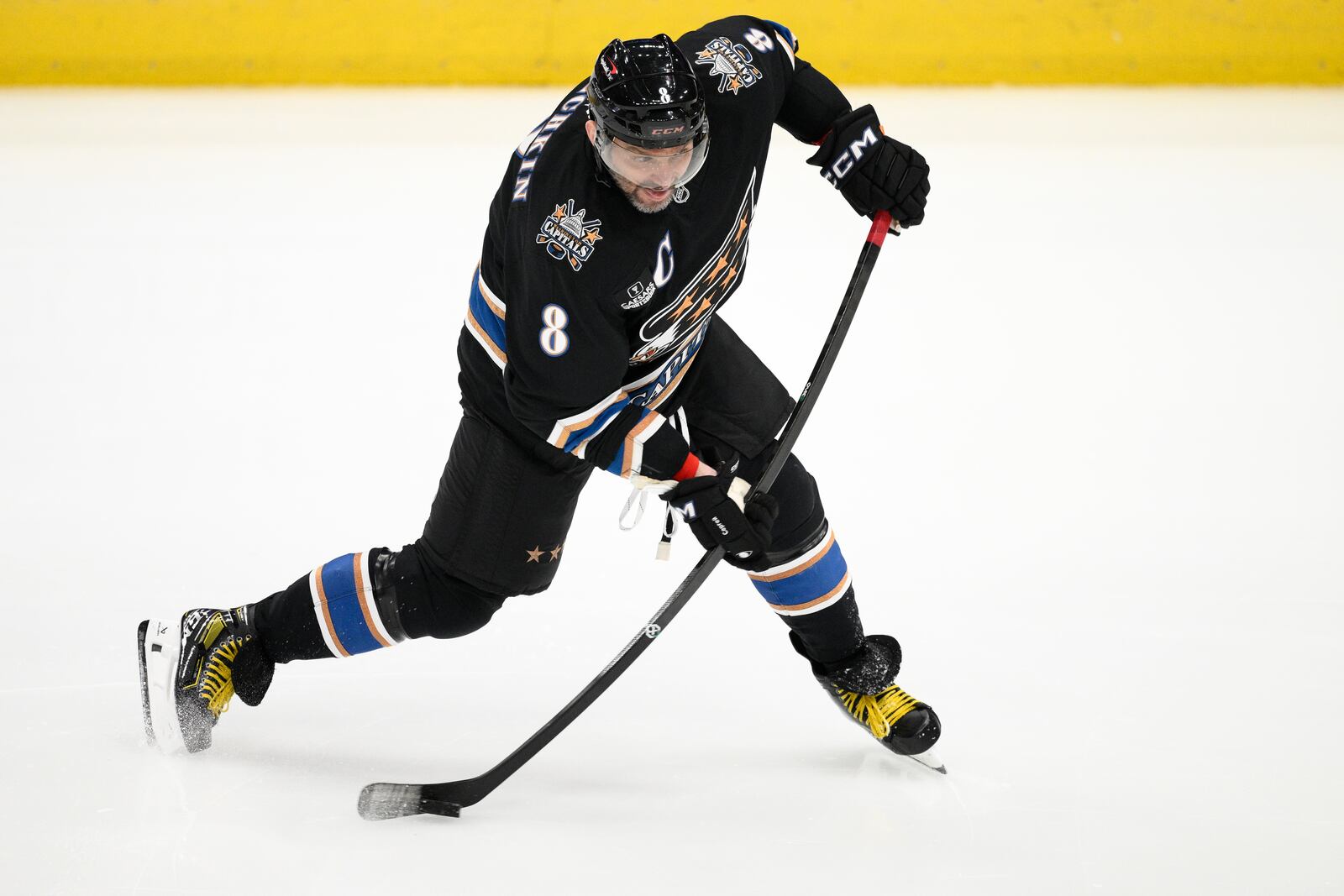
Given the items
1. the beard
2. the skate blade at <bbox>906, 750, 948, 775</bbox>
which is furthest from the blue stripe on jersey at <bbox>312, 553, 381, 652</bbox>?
the skate blade at <bbox>906, 750, 948, 775</bbox>

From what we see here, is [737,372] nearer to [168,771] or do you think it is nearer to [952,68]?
[168,771]

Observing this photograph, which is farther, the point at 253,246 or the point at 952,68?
the point at 952,68

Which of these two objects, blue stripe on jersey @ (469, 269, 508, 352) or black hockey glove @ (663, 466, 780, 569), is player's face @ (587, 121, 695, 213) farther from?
black hockey glove @ (663, 466, 780, 569)

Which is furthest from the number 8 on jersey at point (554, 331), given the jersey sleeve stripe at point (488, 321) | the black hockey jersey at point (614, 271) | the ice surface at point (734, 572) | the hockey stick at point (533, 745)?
the ice surface at point (734, 572)

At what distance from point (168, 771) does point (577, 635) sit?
0.81 metres

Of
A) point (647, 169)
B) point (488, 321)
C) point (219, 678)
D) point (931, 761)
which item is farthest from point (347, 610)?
point (931, 761)

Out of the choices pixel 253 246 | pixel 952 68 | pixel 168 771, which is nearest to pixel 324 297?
pixel 253 246

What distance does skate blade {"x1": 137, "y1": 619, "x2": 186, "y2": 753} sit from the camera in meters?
2.15

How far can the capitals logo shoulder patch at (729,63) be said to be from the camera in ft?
6.56

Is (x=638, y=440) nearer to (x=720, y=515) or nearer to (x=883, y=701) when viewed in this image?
(x=720, y=515)

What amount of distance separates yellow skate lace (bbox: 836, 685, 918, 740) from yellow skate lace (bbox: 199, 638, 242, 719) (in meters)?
1.07

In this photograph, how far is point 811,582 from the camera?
7.18ft

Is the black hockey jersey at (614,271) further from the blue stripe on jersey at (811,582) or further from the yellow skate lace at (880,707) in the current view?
the yellow skate lace at (880,707)

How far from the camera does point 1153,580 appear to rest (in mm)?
2660
